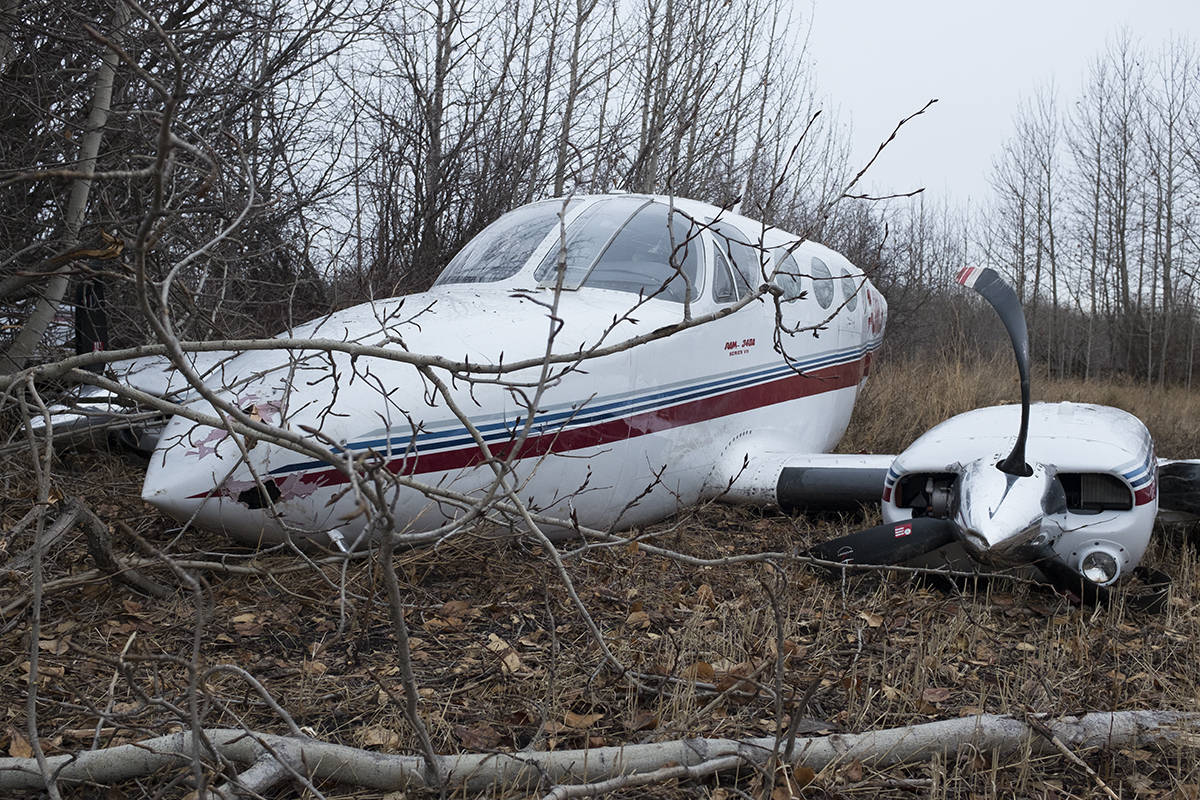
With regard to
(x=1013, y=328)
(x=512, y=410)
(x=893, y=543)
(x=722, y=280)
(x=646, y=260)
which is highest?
(x=646, y=260)

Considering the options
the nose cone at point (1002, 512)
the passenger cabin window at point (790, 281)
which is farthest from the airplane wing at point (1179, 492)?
the passenger cabin window at point (790, 281)

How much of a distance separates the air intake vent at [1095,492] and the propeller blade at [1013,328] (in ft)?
1.06

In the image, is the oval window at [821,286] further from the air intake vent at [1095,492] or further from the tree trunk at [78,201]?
the tree trunk at [78,201]

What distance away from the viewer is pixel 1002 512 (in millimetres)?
4012

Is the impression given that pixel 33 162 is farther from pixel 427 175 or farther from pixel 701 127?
pixel 701 127

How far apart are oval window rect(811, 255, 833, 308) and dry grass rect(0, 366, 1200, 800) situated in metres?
2.69

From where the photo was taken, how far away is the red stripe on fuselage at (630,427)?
392 cm

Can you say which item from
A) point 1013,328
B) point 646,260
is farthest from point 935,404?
point 646,260

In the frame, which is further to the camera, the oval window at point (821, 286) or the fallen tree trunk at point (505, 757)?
the oval window at point (821, 286)

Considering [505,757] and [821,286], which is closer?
[505,757]

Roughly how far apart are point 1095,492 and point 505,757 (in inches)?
129

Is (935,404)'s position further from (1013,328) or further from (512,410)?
(512,410)

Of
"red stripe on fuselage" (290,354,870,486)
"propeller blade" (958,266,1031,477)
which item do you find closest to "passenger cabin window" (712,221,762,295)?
"red stripe on fuselage" (290,354,870,486)

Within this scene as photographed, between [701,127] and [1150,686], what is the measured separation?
50.7 feet
